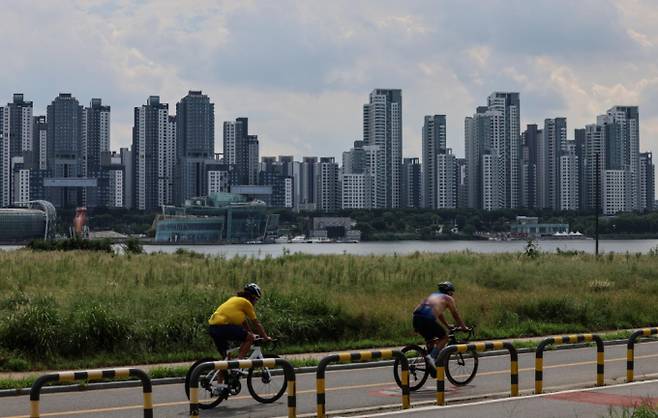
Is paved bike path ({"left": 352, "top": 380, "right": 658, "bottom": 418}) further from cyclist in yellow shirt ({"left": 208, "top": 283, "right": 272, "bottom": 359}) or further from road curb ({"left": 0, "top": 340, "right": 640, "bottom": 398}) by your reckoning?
road curb ({"left": 0, "top": 340, "right": 640, "bottom": 398})

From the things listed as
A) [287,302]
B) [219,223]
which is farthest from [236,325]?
[219,223]

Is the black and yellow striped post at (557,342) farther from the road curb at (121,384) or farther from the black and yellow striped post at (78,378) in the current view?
the black and yellow striped post at (78,378)

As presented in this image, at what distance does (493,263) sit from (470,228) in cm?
15267

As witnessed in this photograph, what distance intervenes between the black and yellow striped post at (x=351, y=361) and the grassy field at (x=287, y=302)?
7.09 metres

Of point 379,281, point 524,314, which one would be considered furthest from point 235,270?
point 524,314

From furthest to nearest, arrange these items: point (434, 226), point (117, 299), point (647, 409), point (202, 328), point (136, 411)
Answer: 1. point (434, 226)
2. point (117, 299)
3. point (202, 328)
4. point (136, 411)
5. point (647, 409)

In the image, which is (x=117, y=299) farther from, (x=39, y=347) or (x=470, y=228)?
(x=470, y=228)

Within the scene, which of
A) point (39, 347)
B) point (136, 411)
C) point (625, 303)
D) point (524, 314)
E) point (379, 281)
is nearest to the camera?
point (136, 411)

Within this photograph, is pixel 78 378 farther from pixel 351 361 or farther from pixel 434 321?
pixel 434 321

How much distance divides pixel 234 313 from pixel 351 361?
202cm

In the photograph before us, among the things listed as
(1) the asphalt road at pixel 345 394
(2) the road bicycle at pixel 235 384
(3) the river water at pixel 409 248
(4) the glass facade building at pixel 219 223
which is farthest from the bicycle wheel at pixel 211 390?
(4) the glass facade building at pixel 219 223

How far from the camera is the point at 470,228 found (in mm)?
190875

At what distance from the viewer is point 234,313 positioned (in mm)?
12594

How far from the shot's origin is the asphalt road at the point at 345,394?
40.2 ft
